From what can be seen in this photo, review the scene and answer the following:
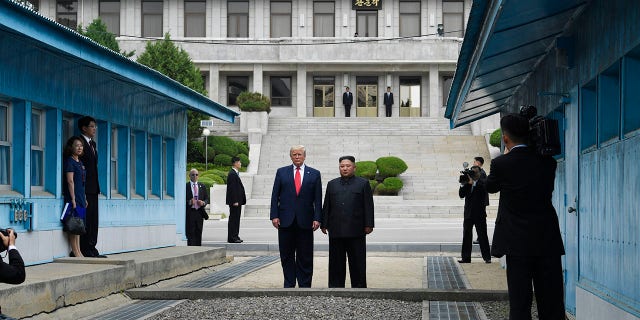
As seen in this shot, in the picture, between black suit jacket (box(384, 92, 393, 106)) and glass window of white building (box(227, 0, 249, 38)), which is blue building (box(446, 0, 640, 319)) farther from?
glass window of white building (box(227, 0, 249, 38))

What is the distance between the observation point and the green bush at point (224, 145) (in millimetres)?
50031

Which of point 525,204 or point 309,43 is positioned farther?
point 309,43

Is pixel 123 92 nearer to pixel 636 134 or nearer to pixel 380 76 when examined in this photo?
pixel 636 134

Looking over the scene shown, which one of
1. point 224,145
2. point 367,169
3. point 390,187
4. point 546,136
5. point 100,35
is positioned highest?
point 100,35

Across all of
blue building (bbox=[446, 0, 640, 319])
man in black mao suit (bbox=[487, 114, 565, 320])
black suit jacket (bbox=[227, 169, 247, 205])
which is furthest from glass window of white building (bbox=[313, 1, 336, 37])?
man in black mao suit (bbox=[487, 114, 565, 320])

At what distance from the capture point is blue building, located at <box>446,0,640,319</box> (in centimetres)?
810

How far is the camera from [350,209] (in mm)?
14039

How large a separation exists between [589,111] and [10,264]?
5.82m

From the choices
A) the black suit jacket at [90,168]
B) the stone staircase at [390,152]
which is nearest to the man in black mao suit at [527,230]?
the black suit jacket at [90,168]

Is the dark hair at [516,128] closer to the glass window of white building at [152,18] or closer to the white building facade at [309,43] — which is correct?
the white building facade at [309,43]

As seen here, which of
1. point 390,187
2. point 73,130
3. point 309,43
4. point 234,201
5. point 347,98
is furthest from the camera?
point 309,43

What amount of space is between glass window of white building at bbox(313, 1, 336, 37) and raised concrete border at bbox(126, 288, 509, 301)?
5282 cm

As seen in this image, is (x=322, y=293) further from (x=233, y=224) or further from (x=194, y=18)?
(x=194, y=18)

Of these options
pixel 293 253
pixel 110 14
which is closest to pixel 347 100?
pixel 110 14
